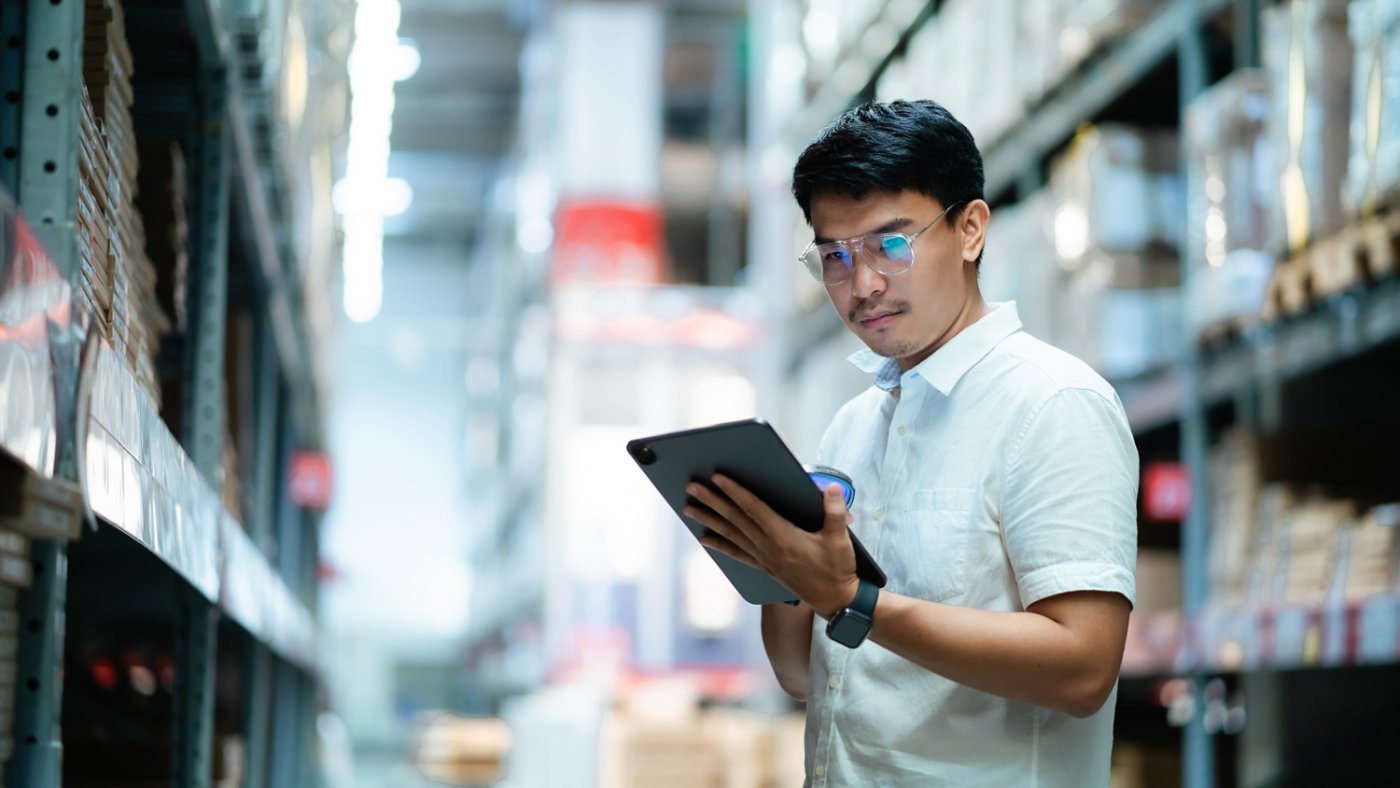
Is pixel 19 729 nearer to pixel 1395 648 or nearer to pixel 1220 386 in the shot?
pixel 1395 648

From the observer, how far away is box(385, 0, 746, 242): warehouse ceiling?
72.1ft

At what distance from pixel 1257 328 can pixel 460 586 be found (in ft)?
111

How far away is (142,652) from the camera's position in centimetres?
562

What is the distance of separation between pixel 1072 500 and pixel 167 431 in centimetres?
139

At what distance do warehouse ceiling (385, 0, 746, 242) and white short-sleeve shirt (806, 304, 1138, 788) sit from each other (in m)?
17.9

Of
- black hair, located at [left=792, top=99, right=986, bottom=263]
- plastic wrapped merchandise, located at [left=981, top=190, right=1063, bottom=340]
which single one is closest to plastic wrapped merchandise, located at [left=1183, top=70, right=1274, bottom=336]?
plastic wrapped merchandise, located at [left=981, top=190, right=1063, bottom=340]

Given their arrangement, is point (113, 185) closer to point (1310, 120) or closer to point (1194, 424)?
point (1310, 120)

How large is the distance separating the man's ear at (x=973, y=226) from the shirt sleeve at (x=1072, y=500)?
242mm

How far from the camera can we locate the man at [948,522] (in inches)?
73.5

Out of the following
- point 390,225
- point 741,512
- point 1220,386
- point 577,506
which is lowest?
point 741,512

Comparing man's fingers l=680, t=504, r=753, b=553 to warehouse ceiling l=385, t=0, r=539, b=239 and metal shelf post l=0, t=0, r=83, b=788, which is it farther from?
warehouse ceiling l=385, t=0, r=539, b=239

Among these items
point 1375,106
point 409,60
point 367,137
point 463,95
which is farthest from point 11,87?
point 463,95

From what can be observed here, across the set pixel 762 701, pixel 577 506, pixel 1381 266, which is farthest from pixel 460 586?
pixel 1381 266

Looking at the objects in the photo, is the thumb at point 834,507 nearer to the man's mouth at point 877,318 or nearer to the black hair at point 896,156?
the man's mouth at point 877,318
